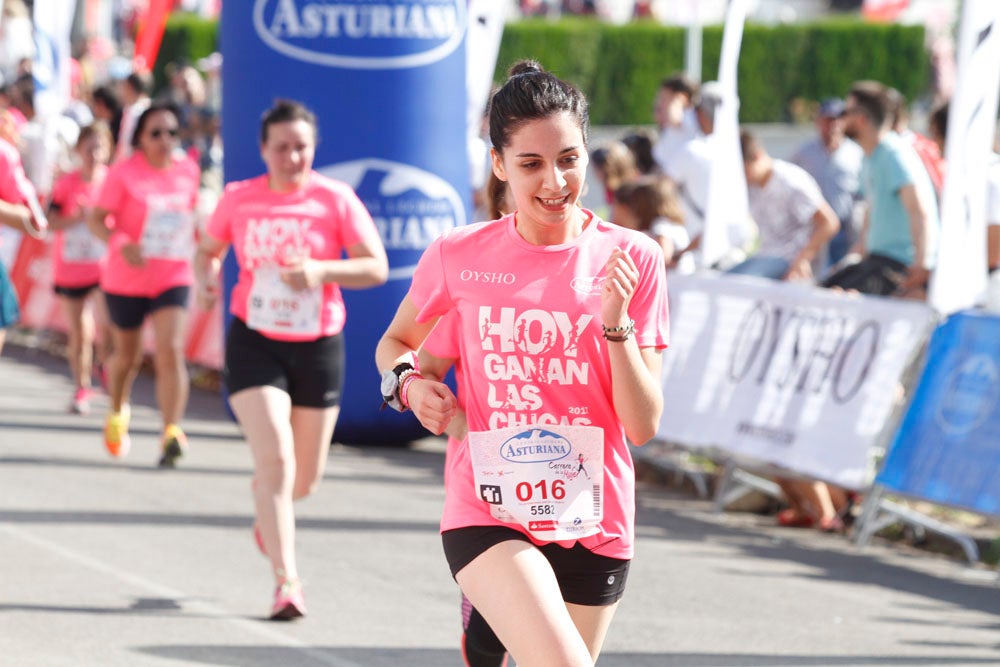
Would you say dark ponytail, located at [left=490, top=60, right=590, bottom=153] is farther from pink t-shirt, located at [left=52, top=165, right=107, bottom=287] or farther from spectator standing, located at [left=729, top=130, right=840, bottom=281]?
pink t-shirt, located at [left=52, top=165, right=107, bottom=287]

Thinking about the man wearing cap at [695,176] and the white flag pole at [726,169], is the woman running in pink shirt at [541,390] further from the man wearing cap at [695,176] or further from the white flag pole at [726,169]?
the man wearing cap at [695,176]

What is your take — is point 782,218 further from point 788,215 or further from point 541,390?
point 541,390

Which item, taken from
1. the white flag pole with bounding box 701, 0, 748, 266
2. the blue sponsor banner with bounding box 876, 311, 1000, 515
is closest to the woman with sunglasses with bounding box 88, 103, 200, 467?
the white flag pole with bounding box 701, 0, 748, 266

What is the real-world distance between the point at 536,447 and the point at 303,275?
3172mm

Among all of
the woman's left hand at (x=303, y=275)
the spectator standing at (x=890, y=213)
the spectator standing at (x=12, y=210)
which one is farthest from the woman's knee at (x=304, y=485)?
the spectator standing at (x=890, y=213)

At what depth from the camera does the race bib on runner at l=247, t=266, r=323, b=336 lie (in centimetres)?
725

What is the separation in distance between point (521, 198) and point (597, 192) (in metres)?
19.8

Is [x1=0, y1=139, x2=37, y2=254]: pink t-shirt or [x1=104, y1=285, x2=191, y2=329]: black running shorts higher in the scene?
[x1=0, y1=139, x2=37, y2=254]: pink t-shirt

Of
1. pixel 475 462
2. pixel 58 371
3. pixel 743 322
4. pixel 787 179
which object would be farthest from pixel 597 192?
pixel 475 462

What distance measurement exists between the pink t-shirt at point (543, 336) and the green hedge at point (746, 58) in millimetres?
32607

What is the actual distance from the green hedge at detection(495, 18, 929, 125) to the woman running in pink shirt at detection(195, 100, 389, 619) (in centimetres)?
2931

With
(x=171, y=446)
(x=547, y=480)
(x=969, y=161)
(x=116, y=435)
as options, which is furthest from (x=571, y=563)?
(x=116, y=435)

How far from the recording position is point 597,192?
2383cm

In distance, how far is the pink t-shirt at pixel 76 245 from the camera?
41.8 ft
